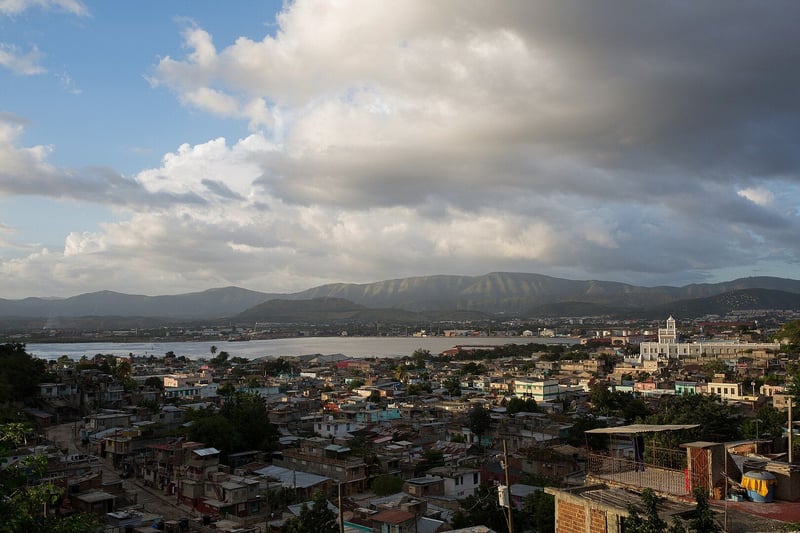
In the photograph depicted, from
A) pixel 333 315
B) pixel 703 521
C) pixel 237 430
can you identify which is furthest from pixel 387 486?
pixel 333 315

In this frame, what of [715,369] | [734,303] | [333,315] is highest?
[734,303]

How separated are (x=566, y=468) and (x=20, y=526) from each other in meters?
12.7

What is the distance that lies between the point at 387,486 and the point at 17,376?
58.2 ft

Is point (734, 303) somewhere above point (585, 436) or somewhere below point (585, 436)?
above

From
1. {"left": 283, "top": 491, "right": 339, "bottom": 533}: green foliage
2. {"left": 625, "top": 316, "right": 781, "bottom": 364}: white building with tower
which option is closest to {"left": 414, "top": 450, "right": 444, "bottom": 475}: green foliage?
{"left": 283, "top": 491, "right": 339, "bottom": 533}: green foliage

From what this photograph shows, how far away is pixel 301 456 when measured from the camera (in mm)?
15125

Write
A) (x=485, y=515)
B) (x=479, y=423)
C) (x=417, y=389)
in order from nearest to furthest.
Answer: (x=485, y=515) < (x=479, y=423) < (x=417, y=389)

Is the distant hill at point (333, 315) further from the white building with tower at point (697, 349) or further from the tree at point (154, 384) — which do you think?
the tree at point (154, 384)

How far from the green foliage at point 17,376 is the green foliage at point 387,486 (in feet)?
48.4

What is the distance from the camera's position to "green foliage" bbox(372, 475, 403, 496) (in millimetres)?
13352

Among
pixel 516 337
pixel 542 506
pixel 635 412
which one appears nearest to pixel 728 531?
pixel 542 506

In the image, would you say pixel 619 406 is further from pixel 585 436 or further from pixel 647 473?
pixel 647 473

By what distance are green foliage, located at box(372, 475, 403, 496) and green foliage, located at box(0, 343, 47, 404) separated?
14750 mm

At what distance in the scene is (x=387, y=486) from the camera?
43.8 ft
